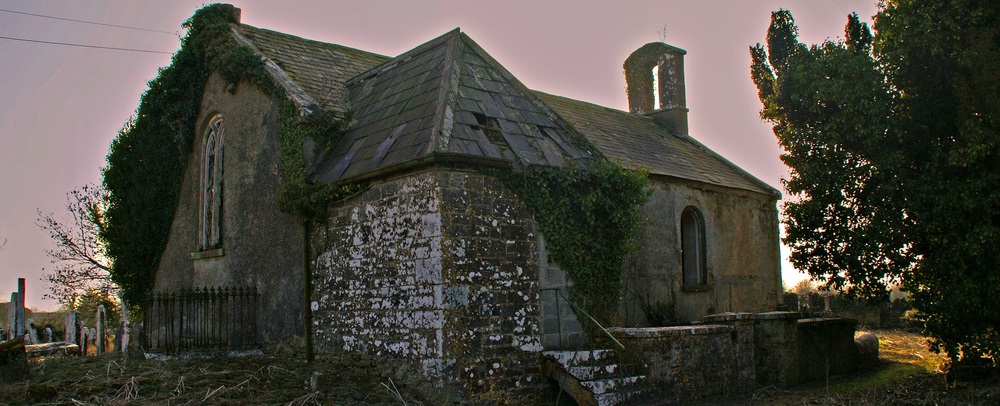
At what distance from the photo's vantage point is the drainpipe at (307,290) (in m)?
10.9

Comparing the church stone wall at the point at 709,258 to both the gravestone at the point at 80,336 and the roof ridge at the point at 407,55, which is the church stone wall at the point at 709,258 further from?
the gravestone at the point at 80,336

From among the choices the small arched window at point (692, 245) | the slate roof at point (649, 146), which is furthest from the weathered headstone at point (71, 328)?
the small arched window at point (692, 245)

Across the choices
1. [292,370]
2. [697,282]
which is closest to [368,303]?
[292,370]

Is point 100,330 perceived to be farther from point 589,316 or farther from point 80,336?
point 589,316

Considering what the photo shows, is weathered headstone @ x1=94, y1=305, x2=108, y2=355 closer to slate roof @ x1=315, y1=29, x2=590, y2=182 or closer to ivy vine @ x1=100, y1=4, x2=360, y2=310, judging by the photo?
ivy vine @ x1=100, y1=4, x2=360, y2=310

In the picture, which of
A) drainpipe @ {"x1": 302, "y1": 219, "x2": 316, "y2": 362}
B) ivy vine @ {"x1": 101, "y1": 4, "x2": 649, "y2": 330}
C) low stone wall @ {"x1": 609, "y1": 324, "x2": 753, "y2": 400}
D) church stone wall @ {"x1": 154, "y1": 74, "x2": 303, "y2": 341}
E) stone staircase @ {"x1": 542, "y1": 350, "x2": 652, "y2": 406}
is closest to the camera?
stone staircase @ {"x1": 542, "y1": 350, "x2": 652, "y2": 406}

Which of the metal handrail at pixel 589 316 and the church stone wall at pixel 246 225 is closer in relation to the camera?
the metal handrail at pixel 589 316

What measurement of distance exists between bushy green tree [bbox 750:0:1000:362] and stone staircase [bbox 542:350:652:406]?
18.1ft

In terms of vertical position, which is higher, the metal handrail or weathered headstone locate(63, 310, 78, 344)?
the metal handrail

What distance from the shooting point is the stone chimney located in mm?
22484

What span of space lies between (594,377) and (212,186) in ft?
29.2

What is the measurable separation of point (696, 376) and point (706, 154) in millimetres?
11352

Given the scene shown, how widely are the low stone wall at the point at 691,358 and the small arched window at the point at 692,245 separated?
522cm

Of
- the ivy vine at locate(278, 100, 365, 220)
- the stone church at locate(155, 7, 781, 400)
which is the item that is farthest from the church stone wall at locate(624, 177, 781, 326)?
the ivy vine at locate(278, 100, 365, 220)
